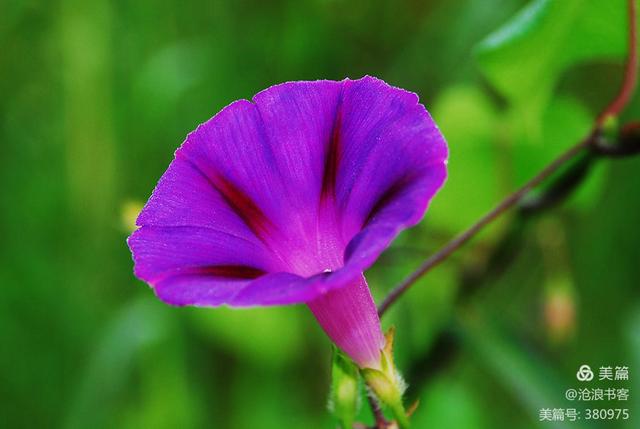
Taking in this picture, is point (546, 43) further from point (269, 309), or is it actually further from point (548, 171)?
point (269, 309)

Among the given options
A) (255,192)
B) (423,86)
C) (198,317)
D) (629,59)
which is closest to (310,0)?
(423,86)

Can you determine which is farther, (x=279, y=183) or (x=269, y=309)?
(x=269, y=309)

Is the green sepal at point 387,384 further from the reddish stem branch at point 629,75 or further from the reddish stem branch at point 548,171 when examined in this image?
the reddish stem branch at point 629,75

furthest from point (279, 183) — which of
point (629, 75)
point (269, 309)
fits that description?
point (269, 309)

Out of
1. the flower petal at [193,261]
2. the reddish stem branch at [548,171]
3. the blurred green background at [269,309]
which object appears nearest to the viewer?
the flower petal at [193,261]

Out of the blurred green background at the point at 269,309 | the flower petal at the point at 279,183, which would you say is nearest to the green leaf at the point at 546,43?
the blurred green background at the point at 269,309

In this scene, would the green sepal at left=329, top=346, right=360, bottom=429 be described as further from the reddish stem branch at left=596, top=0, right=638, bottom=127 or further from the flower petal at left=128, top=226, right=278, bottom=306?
the reddish stem branch at left=596, top=0, right=638, bottom=127

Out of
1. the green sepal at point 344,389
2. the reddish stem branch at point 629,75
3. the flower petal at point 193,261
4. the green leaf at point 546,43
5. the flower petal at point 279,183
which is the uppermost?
the green leaf at point 546,43

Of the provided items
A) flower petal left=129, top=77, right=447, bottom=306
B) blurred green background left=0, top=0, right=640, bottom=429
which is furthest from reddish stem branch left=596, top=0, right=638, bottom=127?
flower petal left=129, top=77, right=447, bottom=306
